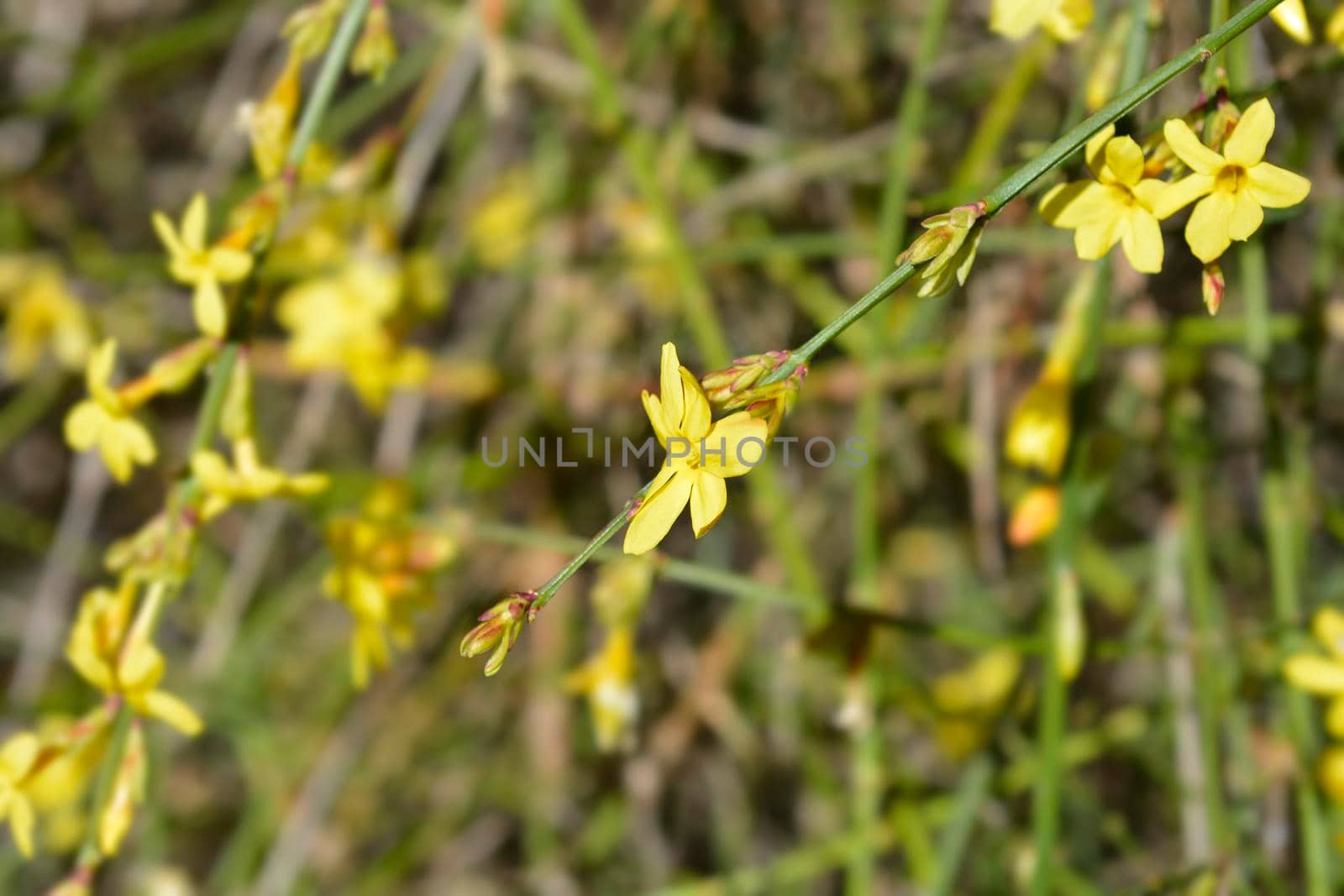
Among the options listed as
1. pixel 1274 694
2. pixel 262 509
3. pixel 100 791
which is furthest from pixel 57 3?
pixel 1274 694

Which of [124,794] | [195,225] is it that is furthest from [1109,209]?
[124,794]

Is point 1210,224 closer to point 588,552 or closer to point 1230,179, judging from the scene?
point 1230,179

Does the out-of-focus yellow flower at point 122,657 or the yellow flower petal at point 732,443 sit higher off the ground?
the out-of-focus yellow flower at point 122,657

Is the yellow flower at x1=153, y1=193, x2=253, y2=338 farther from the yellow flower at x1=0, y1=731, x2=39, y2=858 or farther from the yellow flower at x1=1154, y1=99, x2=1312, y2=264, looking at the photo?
the yellow flower at x1=1154, y1=99, x2=1312, y2=264

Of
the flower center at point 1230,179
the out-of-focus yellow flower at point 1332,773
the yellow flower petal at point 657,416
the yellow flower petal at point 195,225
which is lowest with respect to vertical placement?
the out-of-focus yellow flower at point 1332,773

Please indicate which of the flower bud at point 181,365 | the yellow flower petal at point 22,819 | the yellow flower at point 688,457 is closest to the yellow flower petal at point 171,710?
the yellow flower petal at point 22,819

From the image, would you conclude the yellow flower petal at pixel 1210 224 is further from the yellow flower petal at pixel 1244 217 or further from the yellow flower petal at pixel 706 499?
the yellow flower petal at pixel 706 499

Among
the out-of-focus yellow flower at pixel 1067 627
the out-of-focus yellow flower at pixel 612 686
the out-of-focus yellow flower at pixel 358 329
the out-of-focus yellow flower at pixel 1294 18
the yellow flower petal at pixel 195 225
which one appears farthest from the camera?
the out-of-focus yellow flower at pixel 358 329

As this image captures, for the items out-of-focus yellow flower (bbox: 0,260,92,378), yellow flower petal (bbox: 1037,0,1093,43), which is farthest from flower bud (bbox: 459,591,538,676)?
out-of-focus yellow flower (bbox: 0,260,92,378)
